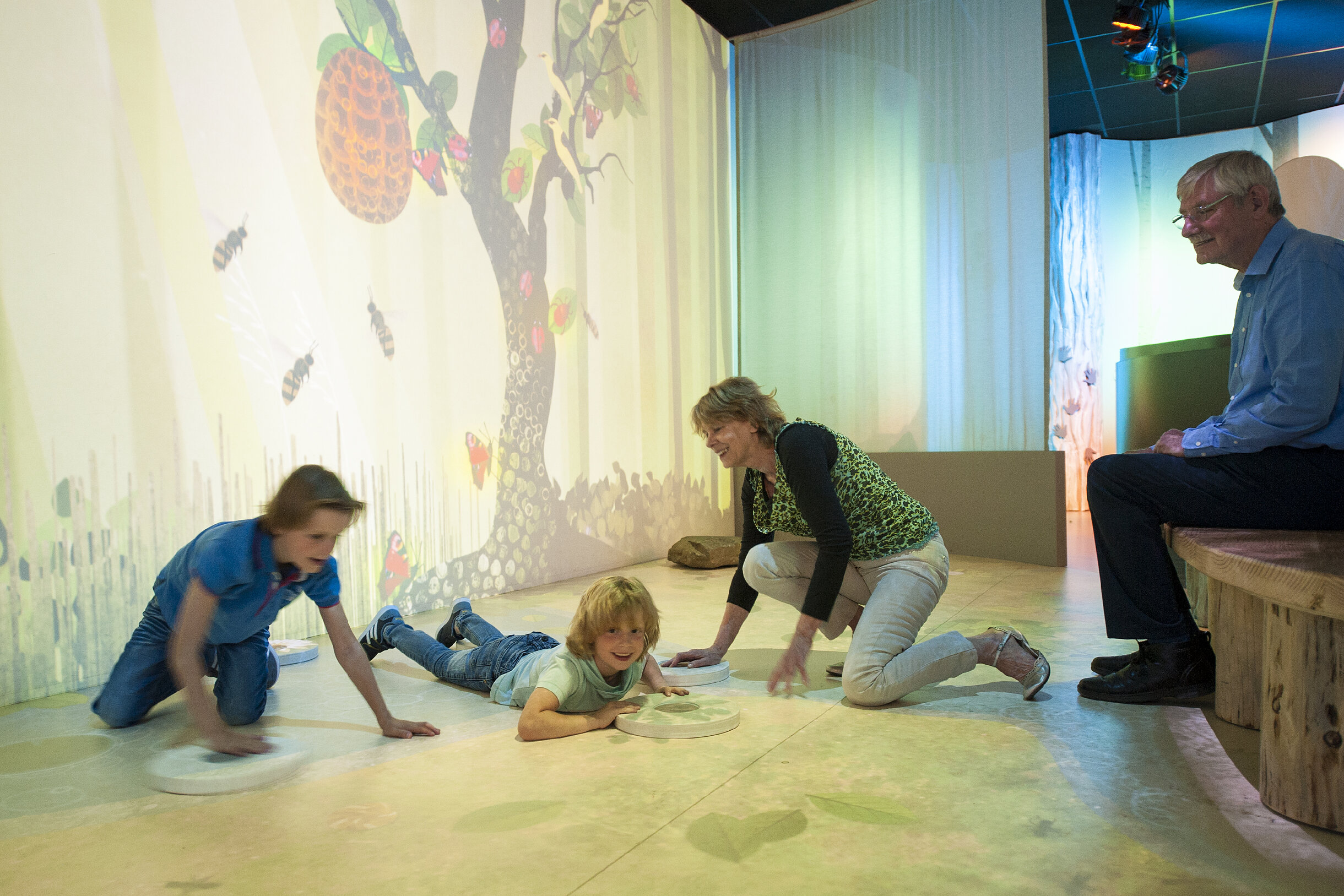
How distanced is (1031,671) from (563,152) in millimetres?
3340

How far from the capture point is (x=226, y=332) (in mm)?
2914

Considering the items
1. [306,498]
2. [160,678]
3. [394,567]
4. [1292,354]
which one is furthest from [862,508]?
[394,567]

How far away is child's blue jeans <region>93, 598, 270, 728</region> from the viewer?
84.6 inches

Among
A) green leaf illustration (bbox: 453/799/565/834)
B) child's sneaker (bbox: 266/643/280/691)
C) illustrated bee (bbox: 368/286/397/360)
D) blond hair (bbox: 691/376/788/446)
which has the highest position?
illustrated bee (bbox: 368/286/397/360)

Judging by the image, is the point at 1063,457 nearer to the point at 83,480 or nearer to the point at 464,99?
the point at 464,99

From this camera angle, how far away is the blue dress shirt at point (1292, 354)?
6.10 ft

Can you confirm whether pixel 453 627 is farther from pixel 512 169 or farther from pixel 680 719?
pixel 512 169

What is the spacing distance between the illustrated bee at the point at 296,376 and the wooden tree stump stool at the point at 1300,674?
2800mm

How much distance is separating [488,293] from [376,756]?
2466 mm

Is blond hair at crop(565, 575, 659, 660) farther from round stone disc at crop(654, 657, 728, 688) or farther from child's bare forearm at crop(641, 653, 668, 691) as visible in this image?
round stone disc at crop(654, 657, 728, 688)

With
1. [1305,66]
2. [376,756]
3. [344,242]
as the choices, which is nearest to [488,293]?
[344,242]

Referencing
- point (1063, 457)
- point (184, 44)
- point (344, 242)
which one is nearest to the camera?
point (184, 44)

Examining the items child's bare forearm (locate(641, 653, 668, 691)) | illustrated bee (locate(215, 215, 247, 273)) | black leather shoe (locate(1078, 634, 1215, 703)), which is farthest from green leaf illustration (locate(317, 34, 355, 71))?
black leather shoe (locate(1078, 634, 1215, 703))

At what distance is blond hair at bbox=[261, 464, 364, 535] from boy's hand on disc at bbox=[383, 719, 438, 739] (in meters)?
0.52
